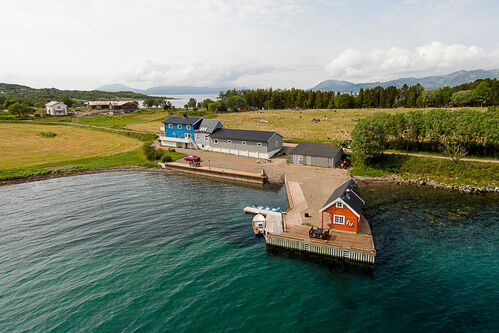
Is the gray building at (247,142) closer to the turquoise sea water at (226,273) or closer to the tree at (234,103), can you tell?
the turquoise sea water at (226,273)

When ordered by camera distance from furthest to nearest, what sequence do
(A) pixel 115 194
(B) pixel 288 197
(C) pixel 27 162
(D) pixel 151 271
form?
1. (C) pixel 27 162
2. (A) pixel 115 194
3. (B) pixel 288 197
4. (D) pixel 151 271

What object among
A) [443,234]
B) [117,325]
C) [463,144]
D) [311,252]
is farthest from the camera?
[463,144]

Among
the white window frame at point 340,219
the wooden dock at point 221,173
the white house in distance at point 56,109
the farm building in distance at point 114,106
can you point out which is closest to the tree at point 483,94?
the wooden dock at point 221,173

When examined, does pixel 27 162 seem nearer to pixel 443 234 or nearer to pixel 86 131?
pixel 86 131

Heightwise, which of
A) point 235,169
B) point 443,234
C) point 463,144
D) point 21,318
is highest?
point 463,144

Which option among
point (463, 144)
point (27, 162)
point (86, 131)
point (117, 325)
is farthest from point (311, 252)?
point (86, 131)

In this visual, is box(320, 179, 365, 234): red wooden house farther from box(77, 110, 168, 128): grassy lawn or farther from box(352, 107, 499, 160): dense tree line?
box(77, 110, 168, 128): grassy lawn

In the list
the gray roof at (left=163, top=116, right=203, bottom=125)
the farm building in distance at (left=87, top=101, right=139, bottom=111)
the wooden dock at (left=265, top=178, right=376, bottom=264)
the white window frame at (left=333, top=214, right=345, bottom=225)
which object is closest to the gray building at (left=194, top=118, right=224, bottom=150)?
the gray roof at (left=163, top=116, right=203, bottom=125)

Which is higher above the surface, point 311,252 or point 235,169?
point 235,169
